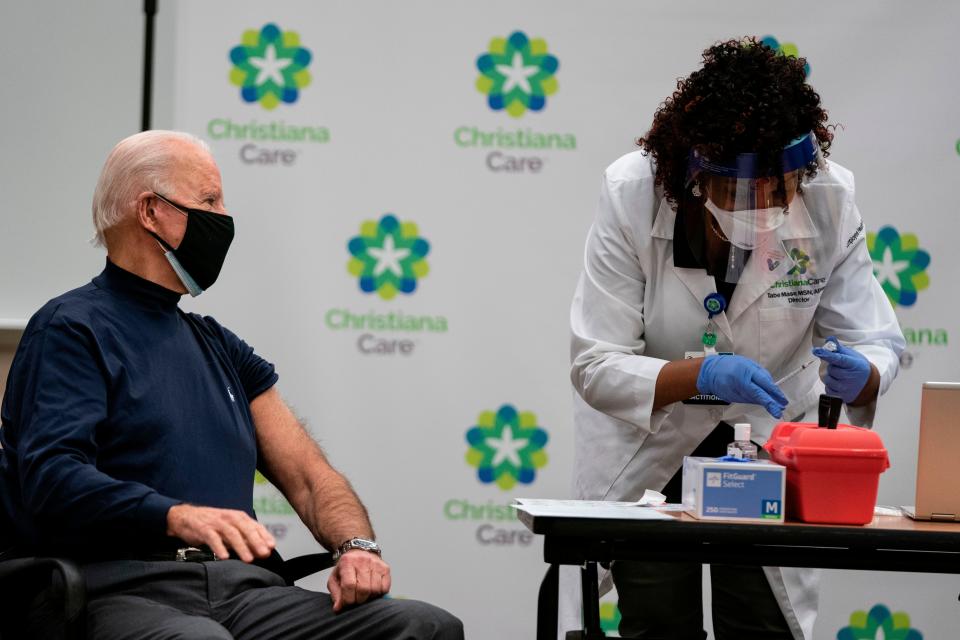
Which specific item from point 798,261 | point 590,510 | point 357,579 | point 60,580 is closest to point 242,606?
point 357,579

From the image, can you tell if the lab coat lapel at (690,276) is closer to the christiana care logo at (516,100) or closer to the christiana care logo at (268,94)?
the christiana care logo at (516,100)

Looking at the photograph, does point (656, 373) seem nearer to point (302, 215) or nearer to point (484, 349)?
point (484, 349)

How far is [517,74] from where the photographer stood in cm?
312

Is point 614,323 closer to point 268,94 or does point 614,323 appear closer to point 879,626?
point 268,94

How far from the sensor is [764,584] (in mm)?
1983

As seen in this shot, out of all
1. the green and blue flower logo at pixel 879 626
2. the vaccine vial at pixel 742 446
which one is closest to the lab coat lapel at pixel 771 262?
the vaccine vial at pixel 742 446

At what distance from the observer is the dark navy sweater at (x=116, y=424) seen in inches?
62.7

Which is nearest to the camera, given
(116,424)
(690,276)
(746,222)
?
(116,424)

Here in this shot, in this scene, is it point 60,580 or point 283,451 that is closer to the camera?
point 60,580

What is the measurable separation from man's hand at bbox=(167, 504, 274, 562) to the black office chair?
0.15 meters

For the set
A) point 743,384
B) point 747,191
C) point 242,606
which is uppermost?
point 747,191

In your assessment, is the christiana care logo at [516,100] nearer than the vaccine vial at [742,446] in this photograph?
No

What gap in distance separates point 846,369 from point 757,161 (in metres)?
0.40

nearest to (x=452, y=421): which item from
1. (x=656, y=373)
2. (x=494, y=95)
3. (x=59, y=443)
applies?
(x=494, y=95)
